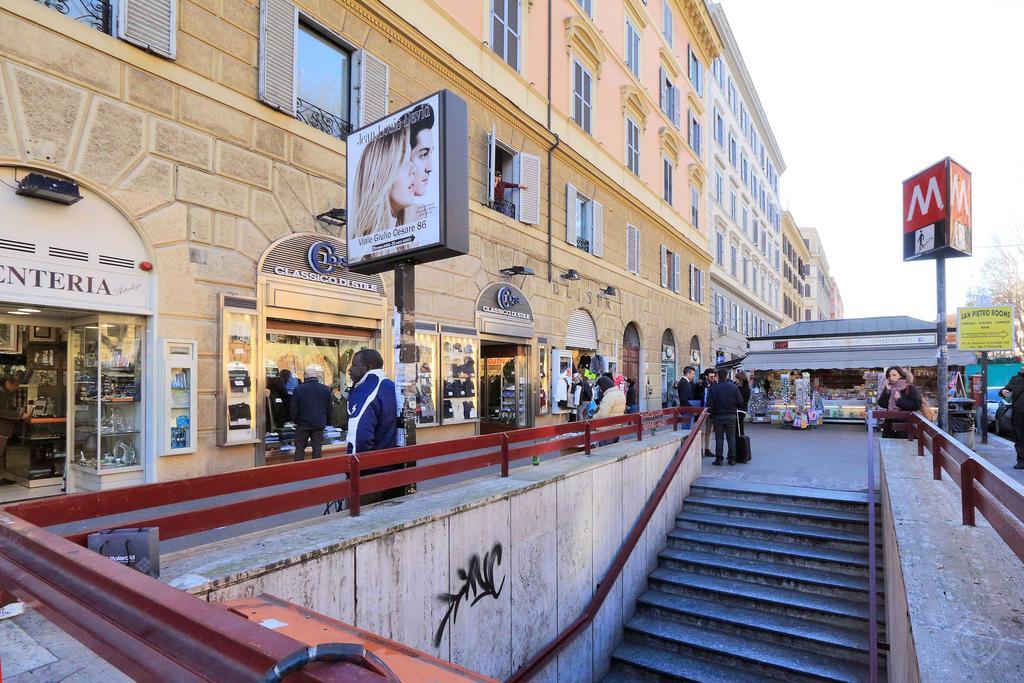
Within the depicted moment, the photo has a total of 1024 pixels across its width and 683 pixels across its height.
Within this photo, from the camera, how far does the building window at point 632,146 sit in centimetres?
1947

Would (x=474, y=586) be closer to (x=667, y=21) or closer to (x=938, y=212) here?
(x=938, y=212)

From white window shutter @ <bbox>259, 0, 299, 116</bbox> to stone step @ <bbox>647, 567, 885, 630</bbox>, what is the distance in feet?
27.3

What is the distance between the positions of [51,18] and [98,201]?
1.82 metres

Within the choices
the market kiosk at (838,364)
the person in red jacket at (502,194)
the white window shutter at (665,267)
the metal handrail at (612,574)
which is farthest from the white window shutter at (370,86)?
the market kiosk at (838,364)

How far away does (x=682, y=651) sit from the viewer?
270 inches

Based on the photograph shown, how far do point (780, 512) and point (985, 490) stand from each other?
5.14 m

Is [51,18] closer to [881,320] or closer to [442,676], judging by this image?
[442,676]

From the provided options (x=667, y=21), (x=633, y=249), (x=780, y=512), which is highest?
(x=667, y=21)

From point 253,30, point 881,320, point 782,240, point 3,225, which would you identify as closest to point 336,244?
point 253,30

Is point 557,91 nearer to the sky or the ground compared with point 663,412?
nearer to the sky

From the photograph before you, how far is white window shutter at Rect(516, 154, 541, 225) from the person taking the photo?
13.7 meters

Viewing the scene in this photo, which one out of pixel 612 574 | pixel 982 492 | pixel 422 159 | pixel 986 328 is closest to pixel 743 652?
pixel 612 574

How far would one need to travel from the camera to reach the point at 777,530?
26.2ft

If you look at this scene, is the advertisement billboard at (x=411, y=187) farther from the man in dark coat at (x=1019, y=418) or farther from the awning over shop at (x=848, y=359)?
the awning over shop at (x=848, y=359)
